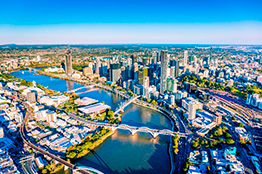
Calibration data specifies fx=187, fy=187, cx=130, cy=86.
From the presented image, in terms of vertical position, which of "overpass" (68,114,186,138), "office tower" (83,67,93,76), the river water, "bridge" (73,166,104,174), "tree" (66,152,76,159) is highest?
"office tower" (83,67,93,76)

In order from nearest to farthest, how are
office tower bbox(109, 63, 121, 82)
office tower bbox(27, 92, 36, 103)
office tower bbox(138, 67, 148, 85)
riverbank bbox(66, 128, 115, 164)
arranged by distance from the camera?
riverbank bbox(66, 128, 115, 164) → office tower bbox(27, 92, 36, 103) → office tower bbox(138, 67, 148, 85) → office tower bbox(109, 63, 121, 82)

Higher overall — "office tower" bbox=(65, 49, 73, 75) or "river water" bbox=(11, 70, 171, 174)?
"office tower" bbox=(65, 49, 73, 75)

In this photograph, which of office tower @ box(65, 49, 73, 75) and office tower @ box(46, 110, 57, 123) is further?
office tower @ box(65, 49, 73, 75)

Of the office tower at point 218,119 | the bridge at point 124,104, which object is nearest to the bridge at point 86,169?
the bridge at point 124,104

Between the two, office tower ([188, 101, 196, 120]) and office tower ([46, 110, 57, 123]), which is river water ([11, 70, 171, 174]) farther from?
office tower ([46, 110, 57, 123])

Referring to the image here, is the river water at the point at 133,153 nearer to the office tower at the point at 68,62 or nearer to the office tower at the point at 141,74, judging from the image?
the office tower at the point at 141,74

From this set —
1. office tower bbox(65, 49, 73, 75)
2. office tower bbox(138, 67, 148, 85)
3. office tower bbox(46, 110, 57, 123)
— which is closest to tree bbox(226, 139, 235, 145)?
office tower bbox(46, 110, 57, 123)

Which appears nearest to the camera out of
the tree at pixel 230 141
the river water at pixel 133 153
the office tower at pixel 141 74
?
the river water at pixel 133 153

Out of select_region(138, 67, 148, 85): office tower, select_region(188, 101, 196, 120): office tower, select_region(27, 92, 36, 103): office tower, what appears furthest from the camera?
select_region(138, 67, 148, 85): office tower

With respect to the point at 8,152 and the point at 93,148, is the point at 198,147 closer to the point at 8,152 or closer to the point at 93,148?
the point at 93,148
